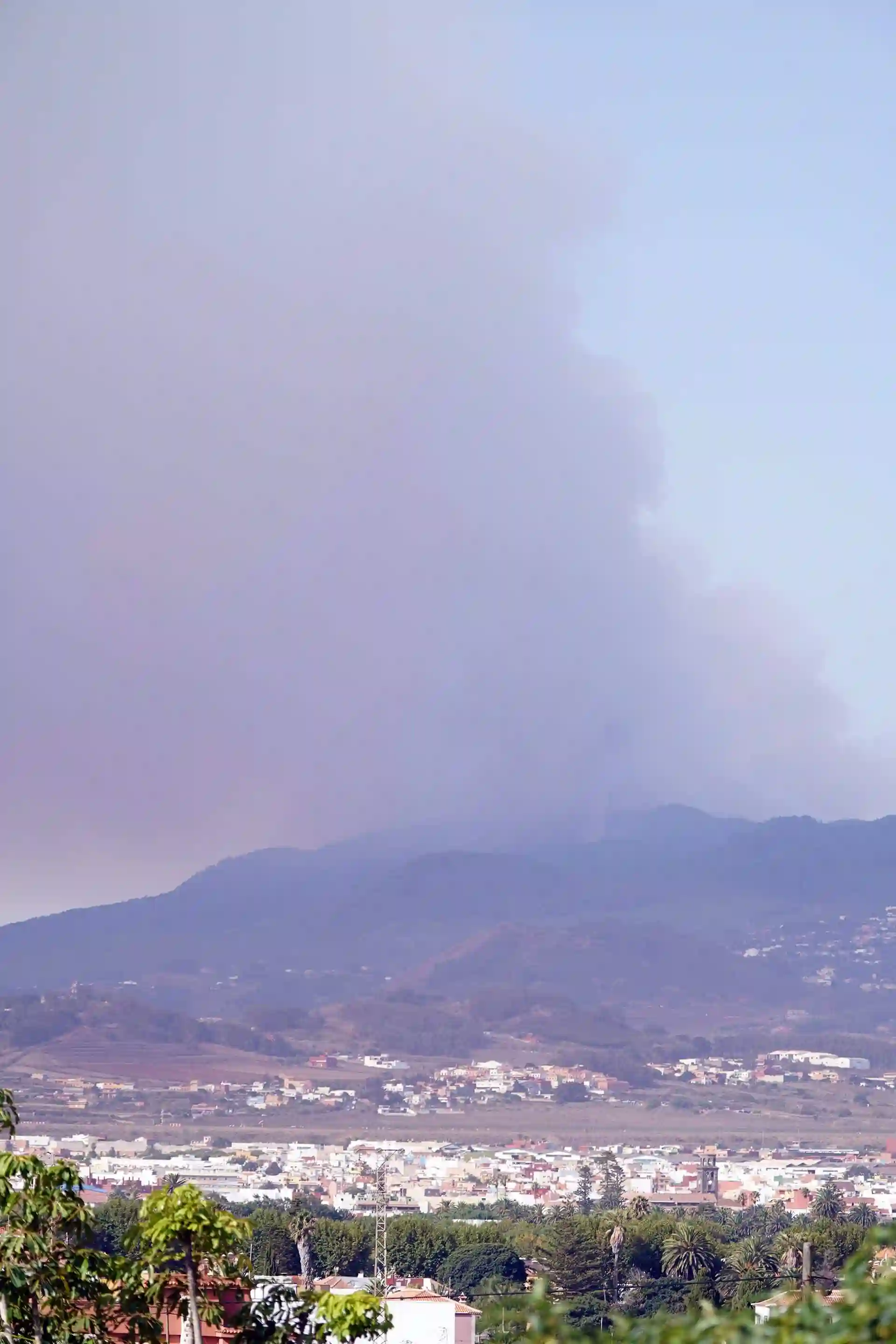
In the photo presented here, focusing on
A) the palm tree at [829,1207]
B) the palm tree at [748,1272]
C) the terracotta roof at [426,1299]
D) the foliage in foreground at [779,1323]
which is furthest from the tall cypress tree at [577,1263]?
the foliage in foreground at [779,1323]

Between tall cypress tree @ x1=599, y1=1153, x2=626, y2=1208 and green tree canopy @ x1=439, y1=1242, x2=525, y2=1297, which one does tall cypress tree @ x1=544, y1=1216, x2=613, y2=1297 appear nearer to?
green tree canopy @ x1=439, y1=1242, x2=525, y2=1297

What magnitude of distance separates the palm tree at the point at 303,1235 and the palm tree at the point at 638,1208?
12.5 m

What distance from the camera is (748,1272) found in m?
47.8

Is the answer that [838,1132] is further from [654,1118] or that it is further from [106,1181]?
[106,1181]

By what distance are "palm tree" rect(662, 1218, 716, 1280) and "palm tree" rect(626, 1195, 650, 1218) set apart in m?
8.00

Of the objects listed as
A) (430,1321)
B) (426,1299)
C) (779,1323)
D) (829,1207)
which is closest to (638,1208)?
(829,1207)

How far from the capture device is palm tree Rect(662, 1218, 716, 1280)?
170ft

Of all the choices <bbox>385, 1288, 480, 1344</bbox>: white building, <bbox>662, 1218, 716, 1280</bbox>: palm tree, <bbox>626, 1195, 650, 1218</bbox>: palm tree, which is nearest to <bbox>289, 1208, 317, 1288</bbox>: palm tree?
<bbox>662, 1218, 716, 1280</bbox>: palm tree

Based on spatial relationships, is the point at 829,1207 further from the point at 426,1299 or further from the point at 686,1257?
the point at 426,1299

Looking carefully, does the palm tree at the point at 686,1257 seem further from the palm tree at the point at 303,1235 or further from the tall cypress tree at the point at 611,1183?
the tall cypress tree at the point at 611,1183

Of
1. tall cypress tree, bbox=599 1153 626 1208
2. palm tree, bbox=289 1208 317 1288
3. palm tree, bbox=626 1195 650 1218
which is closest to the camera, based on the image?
palm tree, bbox=289 1208 317 1288

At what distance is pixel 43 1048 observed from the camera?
7160 inches

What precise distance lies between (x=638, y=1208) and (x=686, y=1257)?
35.9ft

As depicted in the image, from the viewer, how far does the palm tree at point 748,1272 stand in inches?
1657
